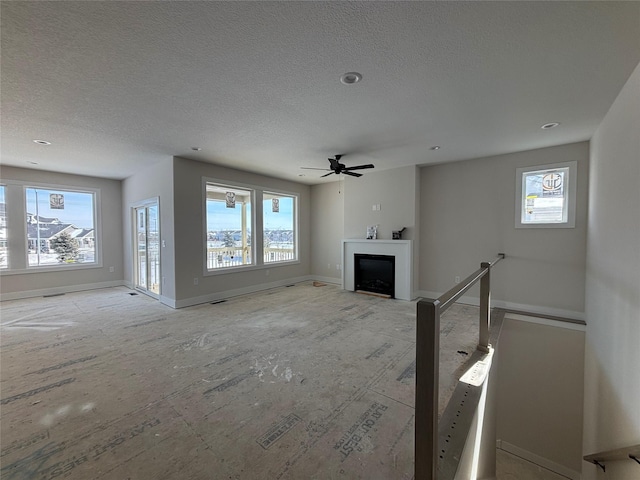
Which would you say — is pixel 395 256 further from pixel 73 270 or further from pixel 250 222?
pixel 73 270

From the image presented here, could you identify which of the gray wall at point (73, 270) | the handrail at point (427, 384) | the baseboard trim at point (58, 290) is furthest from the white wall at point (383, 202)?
the baseboard trim at point (58, 290)

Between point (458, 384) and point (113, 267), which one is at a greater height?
point (113, 267)

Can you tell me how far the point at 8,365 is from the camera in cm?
269

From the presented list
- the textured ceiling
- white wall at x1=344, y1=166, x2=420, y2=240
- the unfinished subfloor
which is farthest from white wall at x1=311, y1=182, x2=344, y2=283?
the textured ceiling

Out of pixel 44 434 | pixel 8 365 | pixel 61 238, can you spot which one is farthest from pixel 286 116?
pixel 61 238

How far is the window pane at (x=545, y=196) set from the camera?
4.16 metres

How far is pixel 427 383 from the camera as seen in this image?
1017 mm

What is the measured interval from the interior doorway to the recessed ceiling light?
14.9ft

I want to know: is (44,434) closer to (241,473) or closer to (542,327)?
(241,473)

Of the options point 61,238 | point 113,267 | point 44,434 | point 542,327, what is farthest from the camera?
point 113,267

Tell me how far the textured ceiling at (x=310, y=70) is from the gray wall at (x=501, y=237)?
0.83 m

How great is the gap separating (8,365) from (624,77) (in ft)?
21.2

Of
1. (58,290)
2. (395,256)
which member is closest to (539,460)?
(395,256)

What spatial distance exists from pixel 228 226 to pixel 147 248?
1874 millimetres
